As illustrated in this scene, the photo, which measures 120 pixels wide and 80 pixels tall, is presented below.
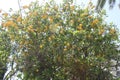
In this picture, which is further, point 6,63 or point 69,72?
point 6,63

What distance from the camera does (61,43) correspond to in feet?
56.4

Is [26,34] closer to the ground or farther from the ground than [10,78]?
farther from the ground

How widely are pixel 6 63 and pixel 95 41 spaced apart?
5422 mm

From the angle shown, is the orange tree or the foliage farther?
the foliage

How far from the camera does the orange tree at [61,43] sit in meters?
17.3

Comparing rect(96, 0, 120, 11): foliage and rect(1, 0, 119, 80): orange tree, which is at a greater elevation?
rect(96, 0, 120, 11): foliage

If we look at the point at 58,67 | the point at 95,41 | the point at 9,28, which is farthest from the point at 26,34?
the point at 95,41

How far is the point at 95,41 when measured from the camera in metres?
17.7

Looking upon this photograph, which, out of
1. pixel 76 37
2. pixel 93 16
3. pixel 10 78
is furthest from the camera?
pixel 10 78

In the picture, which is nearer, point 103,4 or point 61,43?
point 61,43

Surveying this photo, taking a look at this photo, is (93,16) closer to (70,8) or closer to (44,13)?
(70,8)

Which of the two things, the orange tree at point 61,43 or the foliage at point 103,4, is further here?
the foliage at point 103,4

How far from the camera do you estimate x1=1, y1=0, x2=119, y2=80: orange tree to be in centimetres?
1727

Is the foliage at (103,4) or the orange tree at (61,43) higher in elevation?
the foliage at (103,4)
